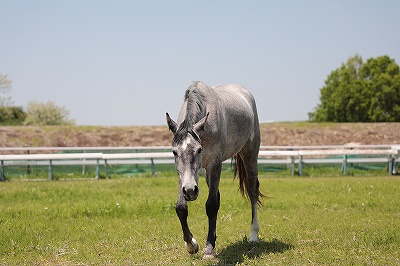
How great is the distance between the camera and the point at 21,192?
47.4 feet

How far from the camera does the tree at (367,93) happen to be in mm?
65562

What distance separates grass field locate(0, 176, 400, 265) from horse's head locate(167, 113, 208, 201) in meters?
1.24

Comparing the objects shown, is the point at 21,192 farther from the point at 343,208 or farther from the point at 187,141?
the point at 187,141

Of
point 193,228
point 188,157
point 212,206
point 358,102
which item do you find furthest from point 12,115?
point 188,157

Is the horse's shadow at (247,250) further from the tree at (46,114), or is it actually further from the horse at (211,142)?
the tree at (46,114)

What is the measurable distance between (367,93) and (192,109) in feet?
213

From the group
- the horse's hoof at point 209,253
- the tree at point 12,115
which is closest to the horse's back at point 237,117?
the horse's hoof at point 209,253

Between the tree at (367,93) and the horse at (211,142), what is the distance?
195 feet

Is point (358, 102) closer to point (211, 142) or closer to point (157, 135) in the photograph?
point (157, 135)

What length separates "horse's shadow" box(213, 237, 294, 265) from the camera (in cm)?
688

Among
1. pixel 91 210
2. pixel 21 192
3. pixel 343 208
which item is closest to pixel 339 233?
pixel 343 208

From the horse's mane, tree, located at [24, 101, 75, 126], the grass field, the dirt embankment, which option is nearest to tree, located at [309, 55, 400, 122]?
the dirt embankment

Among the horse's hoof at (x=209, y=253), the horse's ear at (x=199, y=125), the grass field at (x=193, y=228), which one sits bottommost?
the grass field at (x=193, y=228)

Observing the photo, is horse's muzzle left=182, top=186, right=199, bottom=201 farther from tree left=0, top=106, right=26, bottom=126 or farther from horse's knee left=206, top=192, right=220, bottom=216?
tree left=0, top=106, right=26, bottom=126
